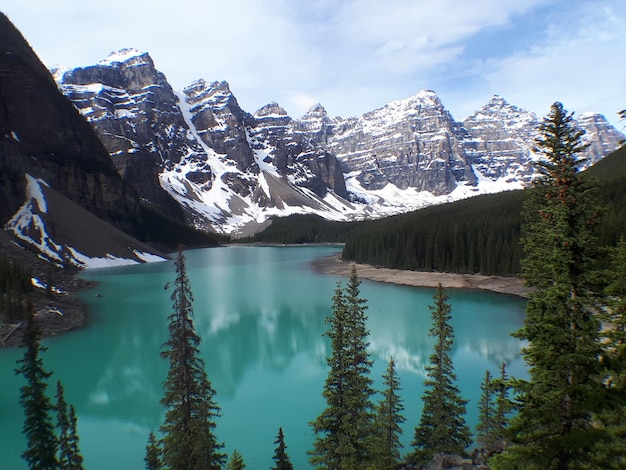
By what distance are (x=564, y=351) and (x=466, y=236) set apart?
213 ft

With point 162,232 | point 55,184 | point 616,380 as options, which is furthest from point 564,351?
point 162,232

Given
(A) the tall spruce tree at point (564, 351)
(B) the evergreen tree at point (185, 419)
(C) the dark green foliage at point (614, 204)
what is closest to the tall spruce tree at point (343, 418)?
(B) the evergreen tree at point (185, 419)

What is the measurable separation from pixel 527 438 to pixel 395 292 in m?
47.2

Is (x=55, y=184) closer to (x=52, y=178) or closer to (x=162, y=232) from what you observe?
(x=52, y=178)

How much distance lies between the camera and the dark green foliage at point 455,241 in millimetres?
61562

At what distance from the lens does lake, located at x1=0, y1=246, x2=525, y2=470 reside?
1742cm

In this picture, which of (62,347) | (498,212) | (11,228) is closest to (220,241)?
(11,228)

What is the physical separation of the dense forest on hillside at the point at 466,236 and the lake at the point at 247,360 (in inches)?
526

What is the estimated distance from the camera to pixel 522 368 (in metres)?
24.0

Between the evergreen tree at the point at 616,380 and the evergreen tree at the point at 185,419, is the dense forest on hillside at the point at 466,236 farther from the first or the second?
the evergreen tree at the point at 185,419

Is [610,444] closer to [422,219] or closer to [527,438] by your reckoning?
[527,438]

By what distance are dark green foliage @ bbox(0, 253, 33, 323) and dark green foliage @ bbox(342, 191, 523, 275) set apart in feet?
187

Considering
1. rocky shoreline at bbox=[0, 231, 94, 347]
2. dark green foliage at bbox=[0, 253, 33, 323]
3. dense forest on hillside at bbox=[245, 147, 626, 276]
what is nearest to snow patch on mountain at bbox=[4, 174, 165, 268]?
rocky shoreline at bbox=[0, 231, 94, 347]

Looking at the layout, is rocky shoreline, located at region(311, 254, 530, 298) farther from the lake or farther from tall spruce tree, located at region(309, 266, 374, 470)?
tall spruce tree, located at region(309, 266, 374, 470)
